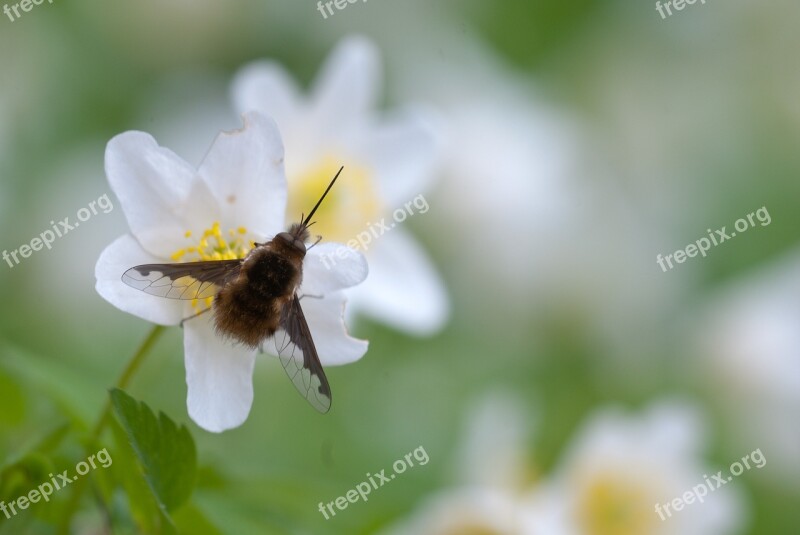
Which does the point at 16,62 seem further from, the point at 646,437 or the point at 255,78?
the point at 646,437

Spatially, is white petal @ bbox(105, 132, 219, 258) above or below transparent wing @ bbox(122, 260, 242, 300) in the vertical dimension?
above

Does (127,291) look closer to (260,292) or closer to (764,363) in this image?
(260,292)

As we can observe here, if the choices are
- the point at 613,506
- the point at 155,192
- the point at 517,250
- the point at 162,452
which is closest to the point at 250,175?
the point at 155,192

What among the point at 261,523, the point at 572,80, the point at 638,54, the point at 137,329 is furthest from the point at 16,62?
the point at 638,54

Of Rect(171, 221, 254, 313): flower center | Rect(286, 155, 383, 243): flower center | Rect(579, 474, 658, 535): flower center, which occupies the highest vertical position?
Rect(286, 155, 383, 243): flower center

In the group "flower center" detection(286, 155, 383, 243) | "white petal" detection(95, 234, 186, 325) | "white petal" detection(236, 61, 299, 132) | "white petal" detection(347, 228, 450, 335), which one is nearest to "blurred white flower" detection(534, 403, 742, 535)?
"white petal" detection(347, 228, 450, 335)

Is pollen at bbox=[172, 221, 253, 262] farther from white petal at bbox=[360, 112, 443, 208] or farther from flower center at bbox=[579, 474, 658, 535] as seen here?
flower center at bbox=[579, 474, 658, 535]

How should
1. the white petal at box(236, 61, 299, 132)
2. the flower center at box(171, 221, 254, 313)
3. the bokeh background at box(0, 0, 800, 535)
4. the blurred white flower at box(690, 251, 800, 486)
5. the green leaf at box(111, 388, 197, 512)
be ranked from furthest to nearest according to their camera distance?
the blurred white flower at box(690, 251, 800, 486)
the bokeh background at box(0, 0, 800, 535)
the white petal at box(236, 61, 299, 132)
the flower center at box(171, 221, 254, 313)
the green leaf at box(111, 388, 197, 512)

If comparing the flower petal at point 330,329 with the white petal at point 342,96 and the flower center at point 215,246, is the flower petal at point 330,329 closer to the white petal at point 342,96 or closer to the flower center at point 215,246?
the flower center at point 215,246

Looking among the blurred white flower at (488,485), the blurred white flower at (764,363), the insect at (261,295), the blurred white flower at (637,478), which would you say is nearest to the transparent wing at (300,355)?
the insect at (261,295)
